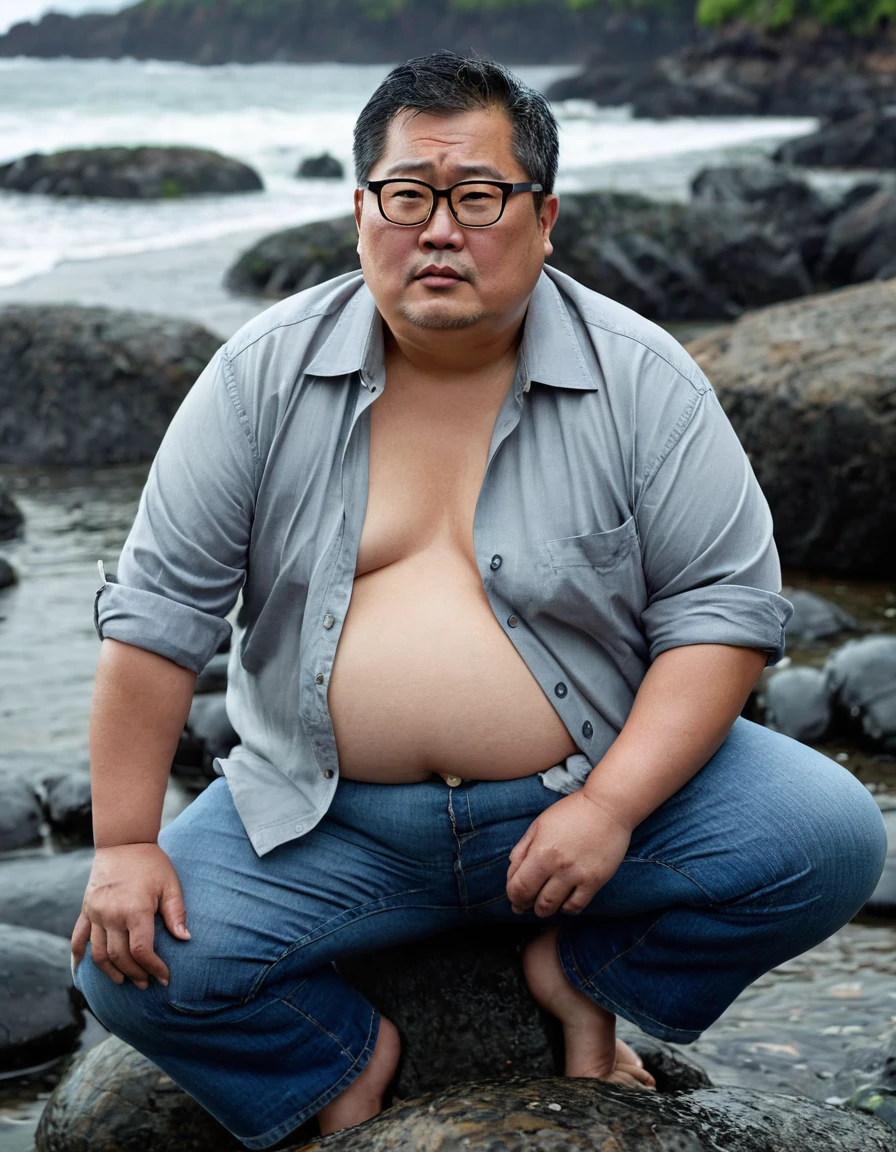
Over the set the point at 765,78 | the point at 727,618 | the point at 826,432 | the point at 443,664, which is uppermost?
the point at 727,618

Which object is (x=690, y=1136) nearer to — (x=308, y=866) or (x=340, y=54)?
(x=308, y=866)

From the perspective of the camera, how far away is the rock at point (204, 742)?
4453 mm

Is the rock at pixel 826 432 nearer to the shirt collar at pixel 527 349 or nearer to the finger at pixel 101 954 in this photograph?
the shirt collar at pixel 527 349

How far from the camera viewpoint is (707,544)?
7.86 feet

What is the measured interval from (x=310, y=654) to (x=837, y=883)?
0.95 metres

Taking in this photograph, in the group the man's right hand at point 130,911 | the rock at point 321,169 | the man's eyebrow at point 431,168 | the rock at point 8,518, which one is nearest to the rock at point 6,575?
the rock at point 8,518

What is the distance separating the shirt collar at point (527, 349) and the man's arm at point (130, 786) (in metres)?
0.58

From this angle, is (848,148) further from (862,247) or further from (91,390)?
(91,390)

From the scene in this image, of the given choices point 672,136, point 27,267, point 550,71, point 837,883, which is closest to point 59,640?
point 837,883

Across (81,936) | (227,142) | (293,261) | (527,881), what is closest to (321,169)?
(227,142)

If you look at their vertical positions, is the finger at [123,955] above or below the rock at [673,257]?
above

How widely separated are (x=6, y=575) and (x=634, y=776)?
4.30m

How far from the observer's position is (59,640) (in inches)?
217

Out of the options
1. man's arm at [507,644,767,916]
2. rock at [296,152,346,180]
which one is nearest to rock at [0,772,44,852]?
man's arm at [507,644,767,916]
